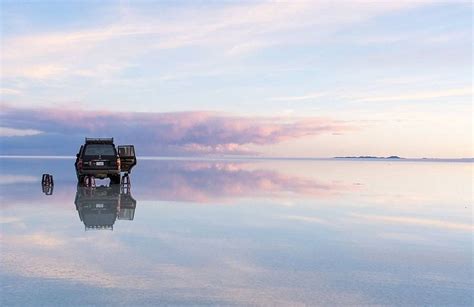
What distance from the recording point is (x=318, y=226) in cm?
1482

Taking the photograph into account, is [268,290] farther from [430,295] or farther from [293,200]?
[293,200]

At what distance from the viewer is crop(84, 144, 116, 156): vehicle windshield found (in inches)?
1088

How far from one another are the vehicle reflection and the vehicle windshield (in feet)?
9.33

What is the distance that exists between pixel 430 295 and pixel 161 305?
13.3 feet

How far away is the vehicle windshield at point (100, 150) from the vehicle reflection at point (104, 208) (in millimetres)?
2844

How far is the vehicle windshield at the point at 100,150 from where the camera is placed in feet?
90.7

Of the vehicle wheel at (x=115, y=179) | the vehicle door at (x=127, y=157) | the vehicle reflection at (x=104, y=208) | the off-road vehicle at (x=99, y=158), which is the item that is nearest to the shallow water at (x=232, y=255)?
the vehicle reflection at (x=104, y=208)

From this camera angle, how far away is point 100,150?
91.0 ft

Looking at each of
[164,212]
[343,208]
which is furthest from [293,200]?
[164,212]

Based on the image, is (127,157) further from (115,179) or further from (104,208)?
(104,208)

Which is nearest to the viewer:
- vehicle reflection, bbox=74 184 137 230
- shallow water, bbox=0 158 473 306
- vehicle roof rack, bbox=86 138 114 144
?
shallow water, bbox=0 158 473 306

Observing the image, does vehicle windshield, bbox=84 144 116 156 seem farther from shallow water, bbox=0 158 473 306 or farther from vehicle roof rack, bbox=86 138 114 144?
shallow water, bbox=0 158 473 306

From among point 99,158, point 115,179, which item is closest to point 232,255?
point 99,158

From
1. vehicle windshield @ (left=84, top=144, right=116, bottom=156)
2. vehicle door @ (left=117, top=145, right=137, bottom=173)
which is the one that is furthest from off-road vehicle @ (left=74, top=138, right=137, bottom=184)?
vehicle door @ (left=117, top=145, right=137, bottom=173)
